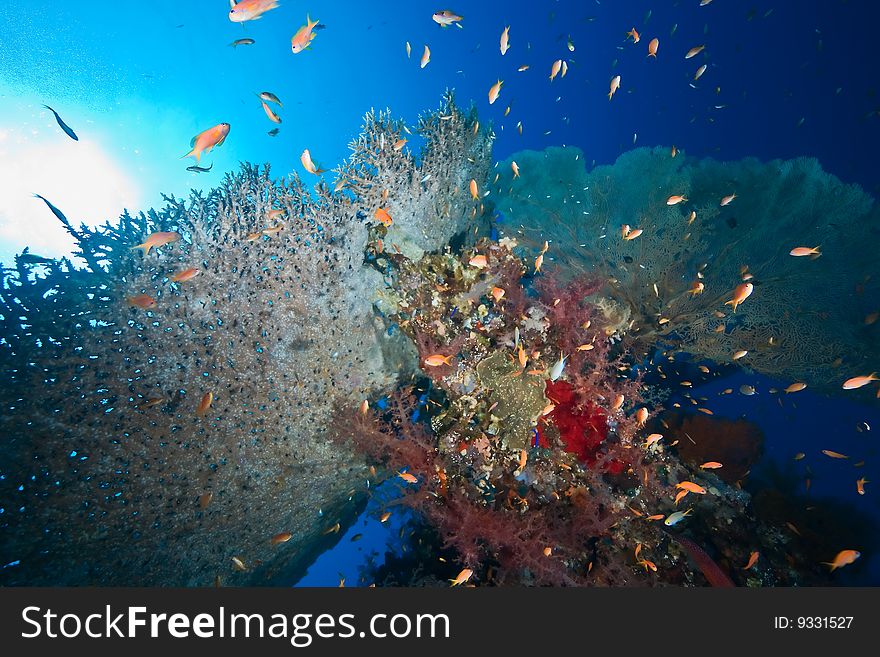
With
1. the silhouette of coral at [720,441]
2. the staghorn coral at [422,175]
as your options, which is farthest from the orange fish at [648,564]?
the staghorn coral at [422,175]

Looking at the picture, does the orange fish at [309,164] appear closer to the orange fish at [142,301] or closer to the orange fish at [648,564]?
the orange fish at [142,301]

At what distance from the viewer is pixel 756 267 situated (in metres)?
7.89

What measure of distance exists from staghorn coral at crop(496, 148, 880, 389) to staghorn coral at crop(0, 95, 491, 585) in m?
5.14

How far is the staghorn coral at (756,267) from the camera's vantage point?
24.5 feet

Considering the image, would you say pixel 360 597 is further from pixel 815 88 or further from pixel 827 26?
pixel 815 88

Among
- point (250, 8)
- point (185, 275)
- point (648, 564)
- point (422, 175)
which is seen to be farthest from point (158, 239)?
point (648, 564)

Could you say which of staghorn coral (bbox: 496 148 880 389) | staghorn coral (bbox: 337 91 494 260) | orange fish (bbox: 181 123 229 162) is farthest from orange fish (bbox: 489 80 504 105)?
orange fish (bbox: 181 123 229 162)

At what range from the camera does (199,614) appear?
3125 mm

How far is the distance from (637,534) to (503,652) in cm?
241

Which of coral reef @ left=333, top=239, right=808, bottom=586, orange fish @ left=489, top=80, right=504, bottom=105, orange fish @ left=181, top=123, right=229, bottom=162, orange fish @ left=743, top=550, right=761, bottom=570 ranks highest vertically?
orange fish @ left=489, top=80, right=504, bottom=105

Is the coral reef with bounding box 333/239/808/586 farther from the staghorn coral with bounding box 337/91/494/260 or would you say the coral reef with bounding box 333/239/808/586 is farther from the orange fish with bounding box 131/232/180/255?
the orange fish with bounding box 131/232/180/255

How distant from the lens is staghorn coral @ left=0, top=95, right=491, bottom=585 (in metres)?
4.00

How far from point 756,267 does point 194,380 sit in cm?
1041

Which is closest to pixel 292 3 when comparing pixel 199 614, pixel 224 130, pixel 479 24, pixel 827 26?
→ pixel 479 24
